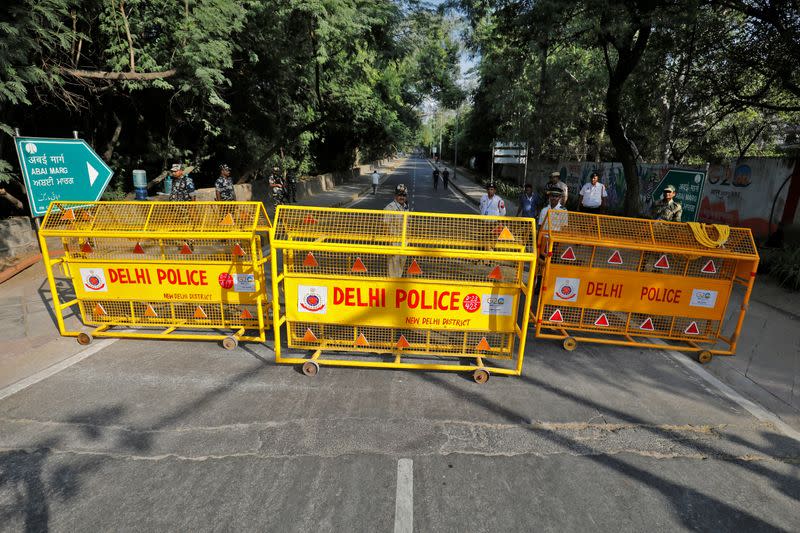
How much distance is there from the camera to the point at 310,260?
4.61 m

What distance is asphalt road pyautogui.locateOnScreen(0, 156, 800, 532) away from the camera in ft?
9.15

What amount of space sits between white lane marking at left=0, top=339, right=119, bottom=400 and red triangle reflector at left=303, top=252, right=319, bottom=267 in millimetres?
3017

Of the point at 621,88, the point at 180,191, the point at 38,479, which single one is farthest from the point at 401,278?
the point at 621,88

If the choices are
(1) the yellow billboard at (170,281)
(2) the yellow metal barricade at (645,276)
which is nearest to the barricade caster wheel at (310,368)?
(1) the yellow billboard at (170,281)

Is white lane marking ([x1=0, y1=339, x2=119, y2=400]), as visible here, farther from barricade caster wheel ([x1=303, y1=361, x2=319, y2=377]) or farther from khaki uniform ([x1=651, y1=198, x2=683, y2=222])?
khaki uniform ([x1=651, y1=198, x2=683, y2=222])

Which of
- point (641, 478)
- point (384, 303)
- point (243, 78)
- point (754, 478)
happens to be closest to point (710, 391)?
point (754, 478)

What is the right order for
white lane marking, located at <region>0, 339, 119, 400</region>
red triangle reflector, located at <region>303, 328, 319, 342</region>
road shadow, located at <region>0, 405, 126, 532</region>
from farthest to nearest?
1. red triangle reflector, located at <region>303, 328, 319, 342</region>
2. white lane marking, located at <region>0, 339, 119, 400</region>
3. road shadow, located at <region>0, 405, 126, 532</region>

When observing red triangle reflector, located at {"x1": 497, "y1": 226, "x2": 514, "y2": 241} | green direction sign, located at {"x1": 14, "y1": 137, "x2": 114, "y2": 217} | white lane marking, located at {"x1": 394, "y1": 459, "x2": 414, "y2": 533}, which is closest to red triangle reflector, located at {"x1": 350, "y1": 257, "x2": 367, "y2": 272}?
red triangle reflector, located at {"x1": 497, "y1": 226, "x2": 514, "y2": 241}

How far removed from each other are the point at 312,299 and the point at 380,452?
202 cm

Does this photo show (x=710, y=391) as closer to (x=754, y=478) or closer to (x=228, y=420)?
(x=754, y=478)

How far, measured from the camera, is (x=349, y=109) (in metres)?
19.3

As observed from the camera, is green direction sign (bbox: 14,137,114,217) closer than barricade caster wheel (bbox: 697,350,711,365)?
No

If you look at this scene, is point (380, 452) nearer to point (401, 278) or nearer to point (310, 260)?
point (401, 278)

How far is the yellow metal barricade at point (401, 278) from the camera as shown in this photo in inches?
179
